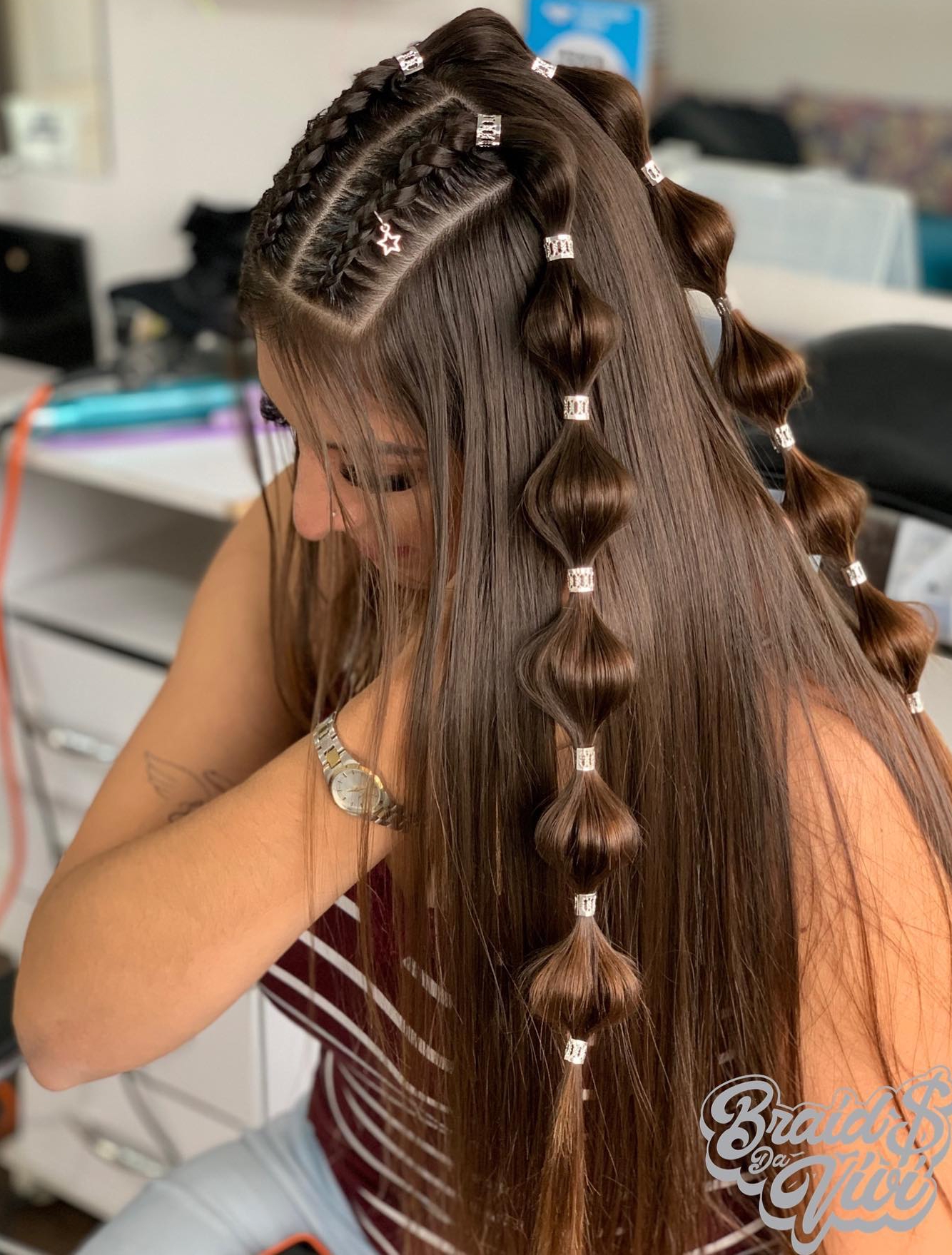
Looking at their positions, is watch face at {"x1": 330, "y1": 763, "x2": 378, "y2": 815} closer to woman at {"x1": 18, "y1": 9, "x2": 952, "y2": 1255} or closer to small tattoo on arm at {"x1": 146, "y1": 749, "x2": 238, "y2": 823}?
woman at {"x1": 18, "y1": 9, "x2": 952, "y2": 1255}

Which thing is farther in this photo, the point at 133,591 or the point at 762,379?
the point at 133,591

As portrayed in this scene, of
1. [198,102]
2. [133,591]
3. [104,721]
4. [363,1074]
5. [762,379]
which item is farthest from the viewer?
[198,102]

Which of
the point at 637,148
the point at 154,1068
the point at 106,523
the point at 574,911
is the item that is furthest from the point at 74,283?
the point at 574,911

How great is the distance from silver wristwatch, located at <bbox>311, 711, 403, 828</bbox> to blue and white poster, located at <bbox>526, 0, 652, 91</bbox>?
0.89m

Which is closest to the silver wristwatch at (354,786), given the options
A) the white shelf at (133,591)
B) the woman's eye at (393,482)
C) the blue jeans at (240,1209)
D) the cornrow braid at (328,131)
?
the woman's eye at (393,482)

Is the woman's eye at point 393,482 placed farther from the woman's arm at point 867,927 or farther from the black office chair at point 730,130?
the black office chair at point 730,130

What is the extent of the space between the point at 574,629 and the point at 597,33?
3.15 feet

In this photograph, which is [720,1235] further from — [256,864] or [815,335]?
[815,335]

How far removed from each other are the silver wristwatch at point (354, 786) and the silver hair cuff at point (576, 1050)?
0.42 ft

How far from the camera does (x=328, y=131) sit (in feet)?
1.82

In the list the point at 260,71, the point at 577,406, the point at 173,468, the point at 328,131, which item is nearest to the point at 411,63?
the point at 328,131

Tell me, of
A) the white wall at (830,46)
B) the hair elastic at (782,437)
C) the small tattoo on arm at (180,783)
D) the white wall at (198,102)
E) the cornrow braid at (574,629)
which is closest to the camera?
the cornrow braid at (574,629)

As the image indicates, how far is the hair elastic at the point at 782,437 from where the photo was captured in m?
0.63

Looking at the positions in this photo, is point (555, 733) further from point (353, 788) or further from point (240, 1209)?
point (240, 1209)
